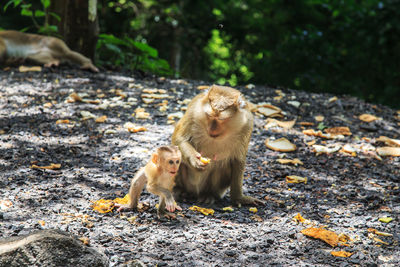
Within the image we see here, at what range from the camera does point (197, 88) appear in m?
7.23

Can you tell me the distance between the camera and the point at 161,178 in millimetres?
3539

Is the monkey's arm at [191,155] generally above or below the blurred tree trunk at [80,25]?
below

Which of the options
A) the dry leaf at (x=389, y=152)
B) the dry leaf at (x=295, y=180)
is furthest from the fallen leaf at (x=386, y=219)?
the dry leaf at (x=389, y=152)

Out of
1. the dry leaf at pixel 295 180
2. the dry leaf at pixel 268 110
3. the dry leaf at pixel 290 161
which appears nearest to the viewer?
the dry leaf at pixel 295 180

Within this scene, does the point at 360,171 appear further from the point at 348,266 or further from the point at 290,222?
the point at 348,266

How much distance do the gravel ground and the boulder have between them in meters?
0.25

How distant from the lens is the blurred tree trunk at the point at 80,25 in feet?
25.6

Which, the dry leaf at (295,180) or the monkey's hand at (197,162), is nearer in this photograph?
the monkey's hand at (197,162)

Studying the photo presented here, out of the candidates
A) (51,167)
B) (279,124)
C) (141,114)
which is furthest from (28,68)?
(279,124)

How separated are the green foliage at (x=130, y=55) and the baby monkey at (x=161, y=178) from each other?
5.34 meters

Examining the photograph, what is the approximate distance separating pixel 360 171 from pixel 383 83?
544 cm

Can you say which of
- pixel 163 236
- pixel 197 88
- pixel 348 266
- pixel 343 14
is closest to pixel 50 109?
pixel 197 88

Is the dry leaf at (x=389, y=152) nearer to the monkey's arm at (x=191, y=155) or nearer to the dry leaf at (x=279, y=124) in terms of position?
the dry leaf at (x=279, y=124)

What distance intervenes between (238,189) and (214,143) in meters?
0.52
